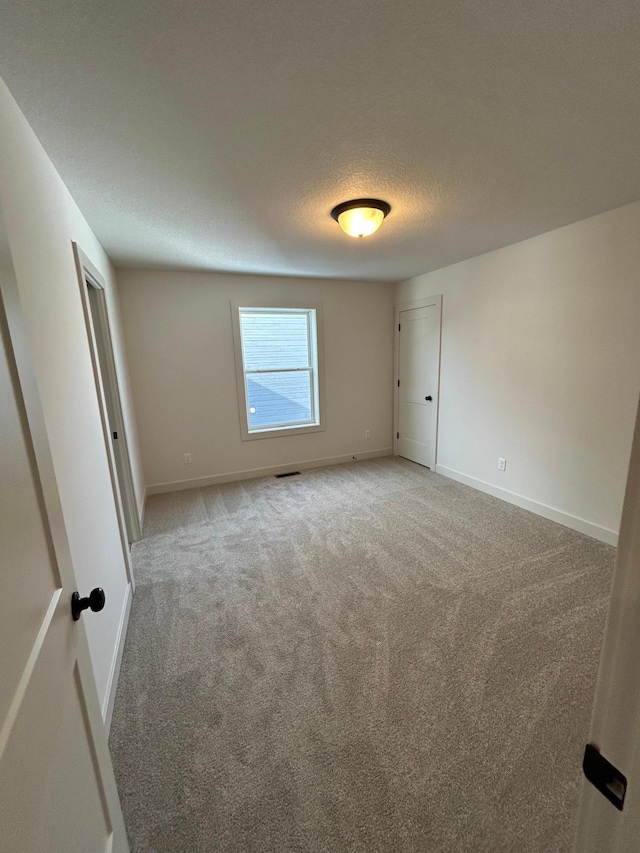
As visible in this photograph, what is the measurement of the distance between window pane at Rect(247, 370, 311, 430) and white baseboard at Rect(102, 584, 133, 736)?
2512mm

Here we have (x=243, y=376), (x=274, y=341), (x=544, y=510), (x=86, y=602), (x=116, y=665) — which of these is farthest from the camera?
(x=274, y=341)

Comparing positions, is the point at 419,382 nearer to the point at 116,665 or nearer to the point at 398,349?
the point at 398,349

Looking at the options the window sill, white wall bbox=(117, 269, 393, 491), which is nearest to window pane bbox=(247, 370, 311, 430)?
the window sill

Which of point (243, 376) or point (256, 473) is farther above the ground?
point (243, 376)

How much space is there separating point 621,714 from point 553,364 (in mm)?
3010

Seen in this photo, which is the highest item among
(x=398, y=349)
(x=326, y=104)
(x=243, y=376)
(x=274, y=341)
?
(x=326, y=104)

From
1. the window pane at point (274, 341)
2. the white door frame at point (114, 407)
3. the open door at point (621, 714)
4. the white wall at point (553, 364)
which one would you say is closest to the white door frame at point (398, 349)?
the white wall at point (553, 364)

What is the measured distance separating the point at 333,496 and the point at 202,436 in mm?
1689

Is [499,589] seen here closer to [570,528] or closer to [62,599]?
[570,528]

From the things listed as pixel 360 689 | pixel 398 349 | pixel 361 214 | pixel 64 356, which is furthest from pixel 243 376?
pixel 360 689

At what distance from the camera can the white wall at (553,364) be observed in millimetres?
2430

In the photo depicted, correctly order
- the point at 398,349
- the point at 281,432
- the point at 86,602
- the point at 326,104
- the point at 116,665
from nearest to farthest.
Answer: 1. the point at 86,602
2. the point at 326,104
3. the point at 116,665
4. the point at 281,432
5. the point at 398,349

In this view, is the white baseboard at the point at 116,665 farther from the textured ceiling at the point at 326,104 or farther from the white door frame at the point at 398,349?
the white door frame at the point at 398,349

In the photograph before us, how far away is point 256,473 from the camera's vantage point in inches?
172
